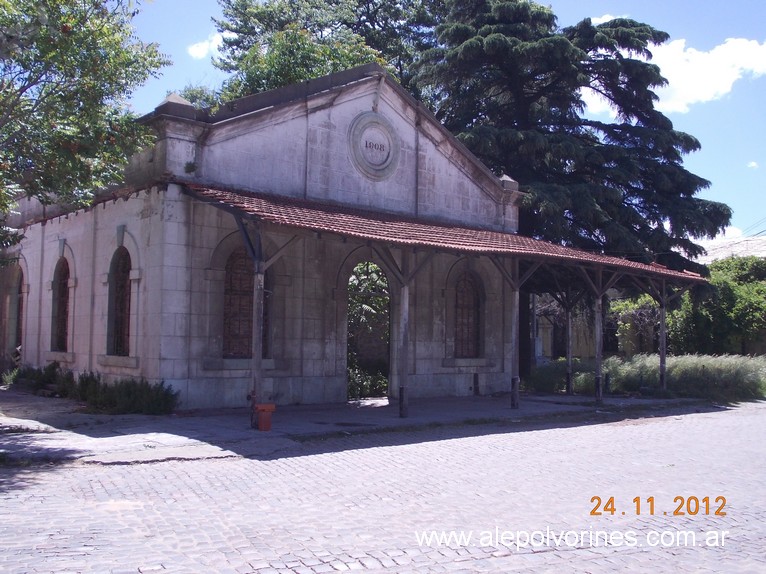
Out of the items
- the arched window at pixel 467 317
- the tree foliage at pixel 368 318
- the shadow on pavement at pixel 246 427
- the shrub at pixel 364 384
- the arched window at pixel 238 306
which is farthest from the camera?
the tree foliage at pixel 368 318

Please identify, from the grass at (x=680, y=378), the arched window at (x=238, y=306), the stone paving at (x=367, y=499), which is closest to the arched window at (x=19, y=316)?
the stone paving at (x=367, y=499)

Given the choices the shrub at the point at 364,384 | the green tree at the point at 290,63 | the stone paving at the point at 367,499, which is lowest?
the stone paving at the point at 367,499

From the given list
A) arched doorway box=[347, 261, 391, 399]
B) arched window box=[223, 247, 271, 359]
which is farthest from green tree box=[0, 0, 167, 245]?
arched doorway box=[347, 261, 391, 399]

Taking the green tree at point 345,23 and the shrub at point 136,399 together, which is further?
the green tree at point 345,23

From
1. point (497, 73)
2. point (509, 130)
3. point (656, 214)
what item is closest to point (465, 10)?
point (497, 73)

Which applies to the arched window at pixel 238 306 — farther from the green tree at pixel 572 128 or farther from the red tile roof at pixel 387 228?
the green tree at pixel 572 128

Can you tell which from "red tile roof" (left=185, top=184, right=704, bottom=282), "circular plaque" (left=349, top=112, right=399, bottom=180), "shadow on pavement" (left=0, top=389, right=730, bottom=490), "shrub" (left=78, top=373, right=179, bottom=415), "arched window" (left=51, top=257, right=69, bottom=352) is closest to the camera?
"shadow on pavement" (left=0, top=389, right=730, bottom=490)

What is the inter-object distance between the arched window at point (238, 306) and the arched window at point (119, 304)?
7.66ft

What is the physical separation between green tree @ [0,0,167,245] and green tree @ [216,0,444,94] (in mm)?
20526

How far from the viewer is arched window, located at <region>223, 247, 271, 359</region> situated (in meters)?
14.7

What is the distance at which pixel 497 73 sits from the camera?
2477 centimetres

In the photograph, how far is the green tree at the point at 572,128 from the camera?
22484 mm

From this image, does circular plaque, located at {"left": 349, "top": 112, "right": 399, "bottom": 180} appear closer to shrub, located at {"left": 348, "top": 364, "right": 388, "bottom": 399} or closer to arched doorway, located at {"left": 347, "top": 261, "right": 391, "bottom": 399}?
arched doorway, located at {"left": 347, "top": 261, "right": 391, "bottom": 399}

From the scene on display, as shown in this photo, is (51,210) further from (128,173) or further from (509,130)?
(509,130)
